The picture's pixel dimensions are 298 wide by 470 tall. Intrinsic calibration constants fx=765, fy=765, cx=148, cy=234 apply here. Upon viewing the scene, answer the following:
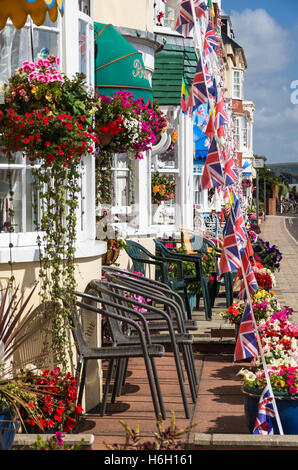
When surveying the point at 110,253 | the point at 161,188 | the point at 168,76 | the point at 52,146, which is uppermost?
the point at 168,76

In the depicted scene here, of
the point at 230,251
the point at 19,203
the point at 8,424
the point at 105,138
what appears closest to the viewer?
the point at 8,424

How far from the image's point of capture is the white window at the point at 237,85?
5216 centimetres

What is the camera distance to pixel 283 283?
15.8 m

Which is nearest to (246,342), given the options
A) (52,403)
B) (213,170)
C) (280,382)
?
(280,382)

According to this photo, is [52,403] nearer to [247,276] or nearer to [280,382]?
[280,382]

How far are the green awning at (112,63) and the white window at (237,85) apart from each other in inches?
1758

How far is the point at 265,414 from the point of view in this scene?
460 cm

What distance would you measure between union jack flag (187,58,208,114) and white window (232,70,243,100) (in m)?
47.2

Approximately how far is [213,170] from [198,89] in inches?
24.8

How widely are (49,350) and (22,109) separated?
1620 mm

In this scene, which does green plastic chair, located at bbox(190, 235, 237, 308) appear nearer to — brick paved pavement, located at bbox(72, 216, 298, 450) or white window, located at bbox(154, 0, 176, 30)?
brick paved pavement, located at bbox(72, 216, 298, 450)

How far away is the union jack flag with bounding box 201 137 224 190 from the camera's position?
543 centimetres

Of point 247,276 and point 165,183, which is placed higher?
point 165,183

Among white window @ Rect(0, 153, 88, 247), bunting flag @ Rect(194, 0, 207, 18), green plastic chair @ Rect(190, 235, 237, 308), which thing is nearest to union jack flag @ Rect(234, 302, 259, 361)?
white window @ Rect(0, 153, 88, 247)
